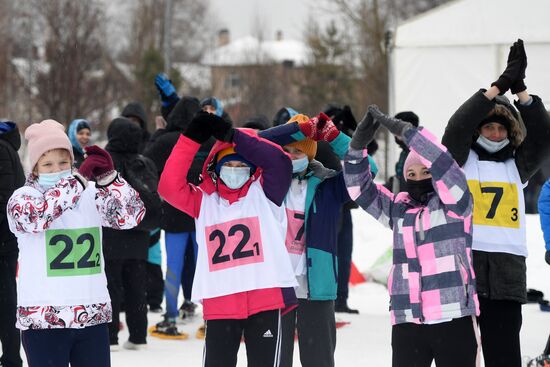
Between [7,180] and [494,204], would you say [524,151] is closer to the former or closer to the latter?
[494,204]

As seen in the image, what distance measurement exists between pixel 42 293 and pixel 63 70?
17.1 metres

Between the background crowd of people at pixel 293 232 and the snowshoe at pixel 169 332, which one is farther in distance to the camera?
the snowshoe at pixel 169 332

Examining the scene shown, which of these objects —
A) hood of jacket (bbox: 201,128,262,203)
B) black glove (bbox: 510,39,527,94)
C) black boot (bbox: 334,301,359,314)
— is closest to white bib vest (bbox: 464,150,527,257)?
black glove (bbox: 510,39,527,94)

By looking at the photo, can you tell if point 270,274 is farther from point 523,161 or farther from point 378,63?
point 378,63

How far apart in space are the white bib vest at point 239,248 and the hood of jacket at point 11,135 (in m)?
2.30

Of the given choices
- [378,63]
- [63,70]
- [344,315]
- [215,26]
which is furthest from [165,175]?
[215,26]

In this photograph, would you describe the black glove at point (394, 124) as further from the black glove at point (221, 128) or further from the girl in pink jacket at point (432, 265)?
the black glove at point (221, 128)

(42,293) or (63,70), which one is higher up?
(63,70)

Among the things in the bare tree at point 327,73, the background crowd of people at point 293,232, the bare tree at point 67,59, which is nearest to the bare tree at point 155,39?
the bare tree at point 327,73

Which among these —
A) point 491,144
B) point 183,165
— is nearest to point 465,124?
point 491,144

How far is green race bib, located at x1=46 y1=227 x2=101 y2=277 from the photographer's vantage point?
4809mm

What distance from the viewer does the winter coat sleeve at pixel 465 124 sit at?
4.98 meters

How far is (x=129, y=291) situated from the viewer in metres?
7.74

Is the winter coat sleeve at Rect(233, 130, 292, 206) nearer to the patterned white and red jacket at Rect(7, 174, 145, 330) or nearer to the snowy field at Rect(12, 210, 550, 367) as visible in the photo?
the patterned white and red jacket at Rect(7, 174, 145, 330)
